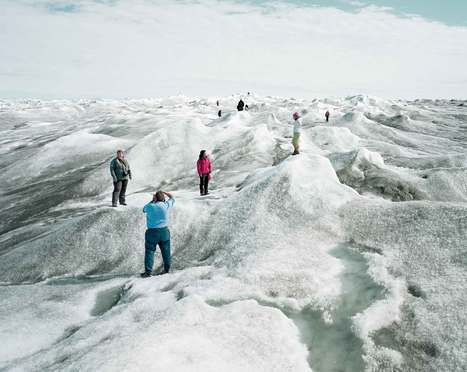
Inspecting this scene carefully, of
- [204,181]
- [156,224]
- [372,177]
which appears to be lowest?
[204,181]

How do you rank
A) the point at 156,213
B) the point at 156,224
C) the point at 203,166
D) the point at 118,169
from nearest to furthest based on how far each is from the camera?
the point at 156,213, the point at 156,224, the point at 118,169, the point at 203,166

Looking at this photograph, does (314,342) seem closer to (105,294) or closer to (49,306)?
(105,294)

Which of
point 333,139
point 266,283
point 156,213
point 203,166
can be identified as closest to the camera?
point 266,283

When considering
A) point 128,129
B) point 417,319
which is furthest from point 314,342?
point 128,129

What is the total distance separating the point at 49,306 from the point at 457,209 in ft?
37.5

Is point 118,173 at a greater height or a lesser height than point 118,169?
lesser

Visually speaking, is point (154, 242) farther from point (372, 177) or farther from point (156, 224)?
point (372, 177)

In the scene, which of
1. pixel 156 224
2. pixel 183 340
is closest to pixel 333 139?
pixel 156 224

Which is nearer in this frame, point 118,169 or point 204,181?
point 118,169

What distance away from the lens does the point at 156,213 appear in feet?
A: 34.5

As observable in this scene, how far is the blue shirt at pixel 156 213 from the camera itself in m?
10.5

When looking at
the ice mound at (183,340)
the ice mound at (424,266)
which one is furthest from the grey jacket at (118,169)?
the ice mound at (424,266)

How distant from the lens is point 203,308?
8.20 metres

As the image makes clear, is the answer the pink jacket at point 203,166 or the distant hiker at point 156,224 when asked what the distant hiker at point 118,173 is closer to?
the pink jacket at point 203,166
